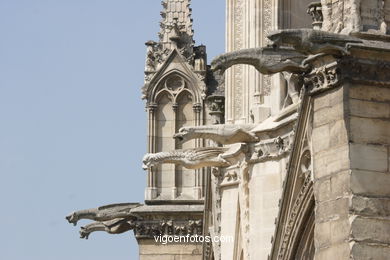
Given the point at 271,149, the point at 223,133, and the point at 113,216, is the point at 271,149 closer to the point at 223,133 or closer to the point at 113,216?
the point at 223,133

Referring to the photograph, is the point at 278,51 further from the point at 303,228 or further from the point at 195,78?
the point at 195,78

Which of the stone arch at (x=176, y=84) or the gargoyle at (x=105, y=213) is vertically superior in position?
the stone arch at (x=176, y=84)

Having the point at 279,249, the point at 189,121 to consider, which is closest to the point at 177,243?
the point at 189,121

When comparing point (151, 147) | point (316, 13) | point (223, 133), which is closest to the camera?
point (316, 13)

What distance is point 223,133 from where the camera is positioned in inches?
1130

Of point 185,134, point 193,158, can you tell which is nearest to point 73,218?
point 193,158

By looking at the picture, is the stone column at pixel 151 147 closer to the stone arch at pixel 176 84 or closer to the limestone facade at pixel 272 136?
the limestone facade at pixel 272 136

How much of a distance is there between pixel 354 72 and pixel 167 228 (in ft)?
57.9

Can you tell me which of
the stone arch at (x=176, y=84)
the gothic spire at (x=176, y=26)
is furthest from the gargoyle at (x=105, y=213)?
the gothic spire at (x=176, y=26)

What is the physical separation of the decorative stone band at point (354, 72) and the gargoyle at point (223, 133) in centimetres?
851

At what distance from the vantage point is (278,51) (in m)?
20.7

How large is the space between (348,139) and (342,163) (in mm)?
277

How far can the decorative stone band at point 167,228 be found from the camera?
36.8 metres

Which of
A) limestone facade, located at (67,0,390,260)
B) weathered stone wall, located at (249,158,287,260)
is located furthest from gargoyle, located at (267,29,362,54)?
weathered stone wall, located at (249,158,287,260)
